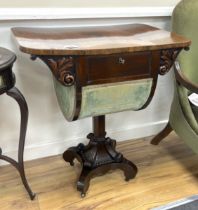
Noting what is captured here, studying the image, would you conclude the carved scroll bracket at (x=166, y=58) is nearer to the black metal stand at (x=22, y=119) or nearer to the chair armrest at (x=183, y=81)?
the chair armrest at (x=183, y=81)

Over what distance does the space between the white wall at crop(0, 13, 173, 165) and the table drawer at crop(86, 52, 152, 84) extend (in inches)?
20.4

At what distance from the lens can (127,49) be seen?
3.99 ft

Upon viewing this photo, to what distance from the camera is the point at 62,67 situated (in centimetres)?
119

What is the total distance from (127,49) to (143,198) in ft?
2.78

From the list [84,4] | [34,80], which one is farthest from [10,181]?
[84,4]

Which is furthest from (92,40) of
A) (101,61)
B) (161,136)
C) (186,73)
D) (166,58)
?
(161,136)

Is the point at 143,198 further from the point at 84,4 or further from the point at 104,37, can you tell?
the point at 84,4

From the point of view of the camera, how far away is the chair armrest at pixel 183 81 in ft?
4.70

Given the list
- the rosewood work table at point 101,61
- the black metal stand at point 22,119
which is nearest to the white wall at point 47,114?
the rosewood work table at point 101,61

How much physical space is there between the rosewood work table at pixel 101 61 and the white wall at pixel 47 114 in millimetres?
200

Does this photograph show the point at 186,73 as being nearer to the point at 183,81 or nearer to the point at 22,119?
the point at 183,81

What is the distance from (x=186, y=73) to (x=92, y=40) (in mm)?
669

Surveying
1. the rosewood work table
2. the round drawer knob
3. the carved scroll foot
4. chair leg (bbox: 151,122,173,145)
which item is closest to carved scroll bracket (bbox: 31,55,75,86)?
the rosewood work table

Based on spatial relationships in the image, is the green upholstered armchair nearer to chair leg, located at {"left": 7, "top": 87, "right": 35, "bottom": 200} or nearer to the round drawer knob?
the round drawer knob
